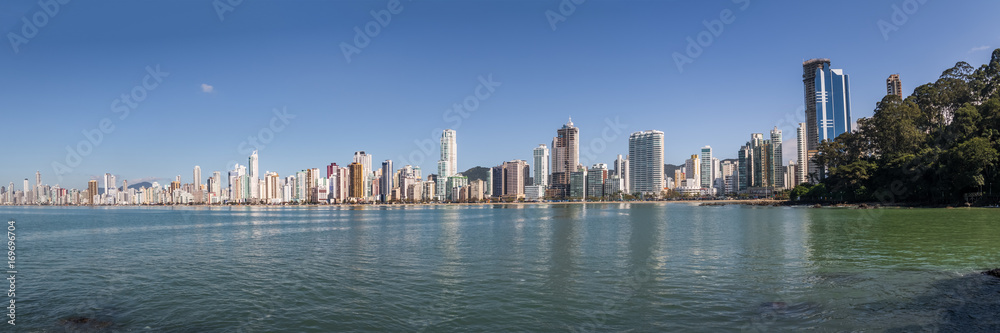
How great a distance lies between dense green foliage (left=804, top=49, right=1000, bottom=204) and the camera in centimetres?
6216

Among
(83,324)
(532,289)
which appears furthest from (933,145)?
(83,324)

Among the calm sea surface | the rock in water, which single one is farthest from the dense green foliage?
the rock in water

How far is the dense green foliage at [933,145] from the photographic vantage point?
2447 inches

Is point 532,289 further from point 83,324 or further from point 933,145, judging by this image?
point 933,145

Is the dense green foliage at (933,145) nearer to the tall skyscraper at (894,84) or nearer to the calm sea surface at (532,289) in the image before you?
the calm sea surface at (532,289)

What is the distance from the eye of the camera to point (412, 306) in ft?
49.0

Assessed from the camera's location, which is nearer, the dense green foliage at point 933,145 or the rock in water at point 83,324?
the rock in water at point 83,324

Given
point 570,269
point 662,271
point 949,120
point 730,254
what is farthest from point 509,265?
point 949,120

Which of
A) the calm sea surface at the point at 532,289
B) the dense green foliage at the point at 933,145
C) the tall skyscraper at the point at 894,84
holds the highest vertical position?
the tall skyscraper at the point at 894,84

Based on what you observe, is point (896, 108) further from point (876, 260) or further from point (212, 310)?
point (212, 310)

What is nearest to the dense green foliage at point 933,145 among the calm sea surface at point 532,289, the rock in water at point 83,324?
the calm sea surface at point 532,289

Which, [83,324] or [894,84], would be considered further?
[894,84]

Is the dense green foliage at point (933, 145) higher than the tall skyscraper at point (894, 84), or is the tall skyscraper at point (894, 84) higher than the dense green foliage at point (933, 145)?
the tall skyscraper at point (894, 84)

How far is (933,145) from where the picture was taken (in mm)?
74938
